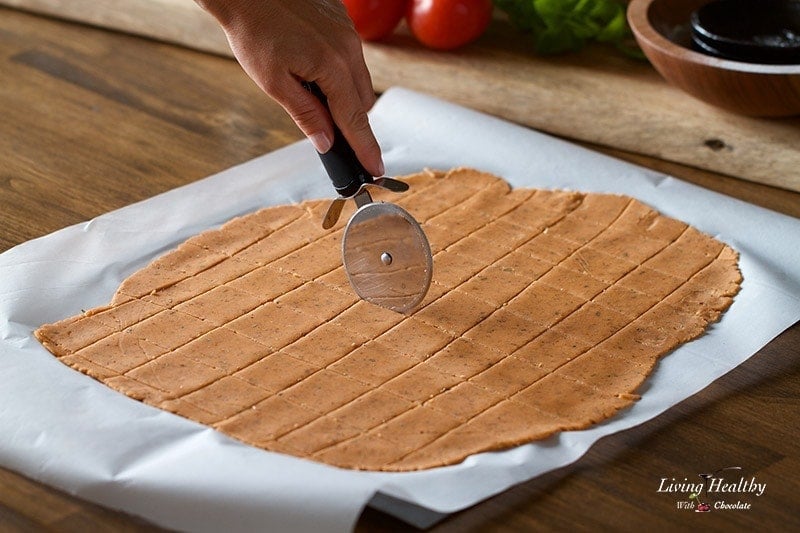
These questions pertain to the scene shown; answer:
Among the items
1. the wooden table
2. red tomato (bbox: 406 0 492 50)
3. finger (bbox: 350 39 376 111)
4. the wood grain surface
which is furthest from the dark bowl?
finger (bbox: 350 39 376 111)

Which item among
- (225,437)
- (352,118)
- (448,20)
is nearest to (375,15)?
(448,20)

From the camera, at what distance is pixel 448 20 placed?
2590mm

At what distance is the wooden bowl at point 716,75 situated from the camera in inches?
85.6

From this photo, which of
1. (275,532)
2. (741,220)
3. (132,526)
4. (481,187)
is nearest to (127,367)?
(132,526)

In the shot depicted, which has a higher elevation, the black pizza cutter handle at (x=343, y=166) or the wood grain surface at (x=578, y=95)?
the black pizza cutter handle at (x=343, y=166)

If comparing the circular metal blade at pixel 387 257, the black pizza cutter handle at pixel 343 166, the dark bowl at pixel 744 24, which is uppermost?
the black pizza cutter handle at pixel 343 166

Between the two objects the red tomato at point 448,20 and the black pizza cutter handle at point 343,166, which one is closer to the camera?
the black pizza cutter handle at point 343,166

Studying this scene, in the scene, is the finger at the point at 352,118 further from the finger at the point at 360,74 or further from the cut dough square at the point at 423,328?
the cut dough square at the point at 423,328

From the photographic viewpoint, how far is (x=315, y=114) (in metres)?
1.73

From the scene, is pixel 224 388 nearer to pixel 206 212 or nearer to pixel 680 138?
pixel 206 212

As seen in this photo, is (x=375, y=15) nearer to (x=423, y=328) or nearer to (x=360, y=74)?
(x=360, y=74)

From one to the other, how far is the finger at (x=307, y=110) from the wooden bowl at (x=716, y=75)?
865 mm

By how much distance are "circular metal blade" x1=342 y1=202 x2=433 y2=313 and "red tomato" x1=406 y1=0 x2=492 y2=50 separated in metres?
0.94

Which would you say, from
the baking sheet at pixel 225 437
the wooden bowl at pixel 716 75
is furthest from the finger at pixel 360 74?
the wooden bowl at pixel 716 75
